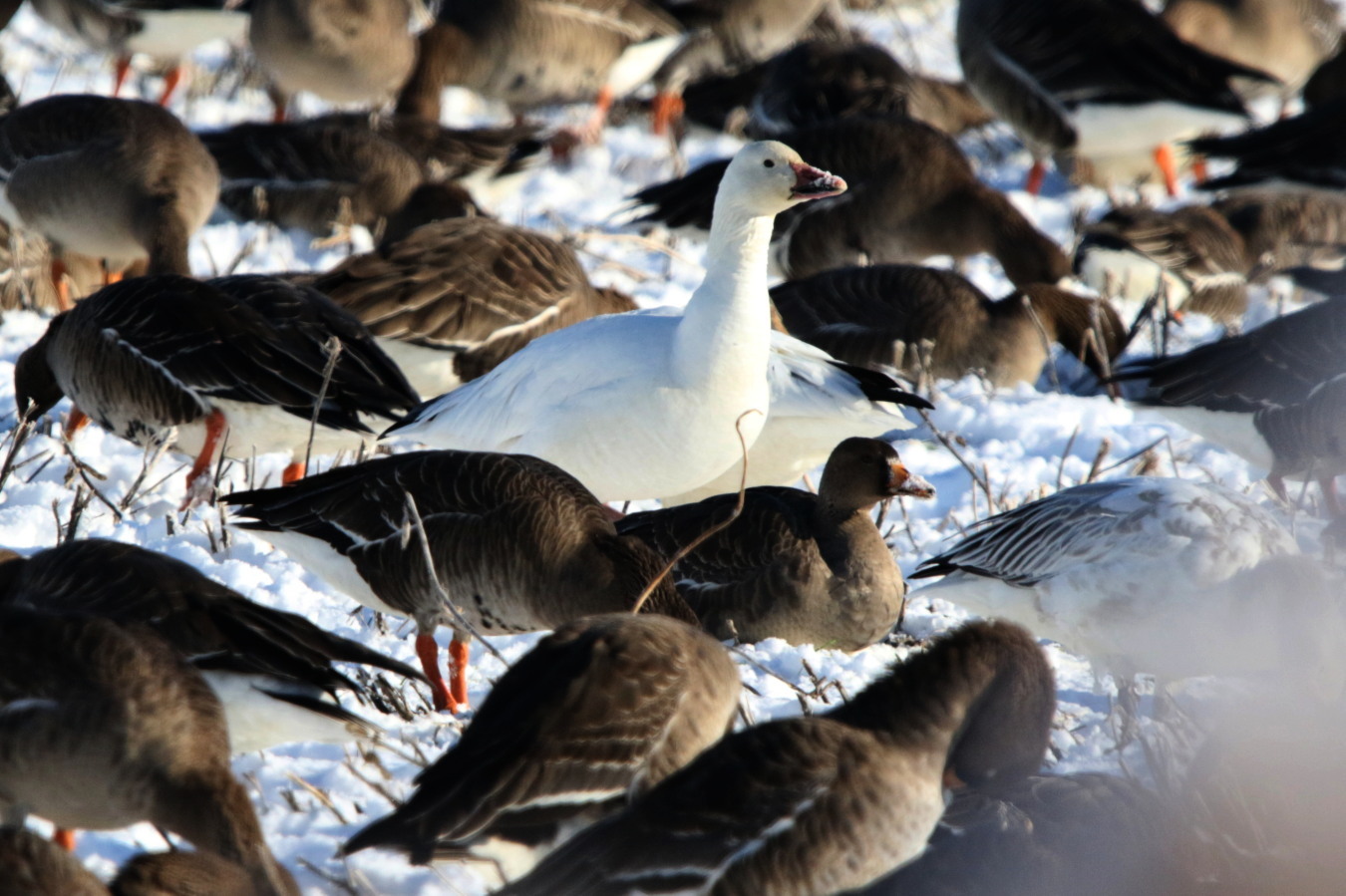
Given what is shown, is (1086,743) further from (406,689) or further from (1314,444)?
(1314,444)

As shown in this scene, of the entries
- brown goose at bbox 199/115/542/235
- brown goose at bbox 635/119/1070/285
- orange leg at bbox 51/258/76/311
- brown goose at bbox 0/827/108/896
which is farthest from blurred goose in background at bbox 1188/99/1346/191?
brown goose at bbox 0/827/108/896

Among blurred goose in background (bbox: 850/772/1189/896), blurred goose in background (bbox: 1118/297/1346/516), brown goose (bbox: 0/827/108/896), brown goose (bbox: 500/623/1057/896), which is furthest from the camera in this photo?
blurred goose in background (bbox: 1118/297/1346/516)

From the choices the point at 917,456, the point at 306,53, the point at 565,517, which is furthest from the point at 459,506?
the point at 306,53

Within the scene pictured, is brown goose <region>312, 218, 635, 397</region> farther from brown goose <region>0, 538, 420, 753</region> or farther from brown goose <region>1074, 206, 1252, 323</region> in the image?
brown goose <region>1074, 206, 1252, 323</region>

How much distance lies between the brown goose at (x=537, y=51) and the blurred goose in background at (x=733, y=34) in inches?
31.8

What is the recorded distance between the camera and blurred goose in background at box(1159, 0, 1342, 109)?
16641mm

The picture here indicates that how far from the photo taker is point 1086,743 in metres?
5.02

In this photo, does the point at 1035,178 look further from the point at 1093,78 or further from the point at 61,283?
the point at 61,283

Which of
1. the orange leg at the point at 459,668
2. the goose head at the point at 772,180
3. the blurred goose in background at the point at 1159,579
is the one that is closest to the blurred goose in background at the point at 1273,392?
the blurred goose in background at the point at 1159,579

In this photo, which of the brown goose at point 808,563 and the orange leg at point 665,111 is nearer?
the brown goose at point 808,563

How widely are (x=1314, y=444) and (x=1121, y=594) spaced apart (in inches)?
97.8

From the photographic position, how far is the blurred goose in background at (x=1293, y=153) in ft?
42.4

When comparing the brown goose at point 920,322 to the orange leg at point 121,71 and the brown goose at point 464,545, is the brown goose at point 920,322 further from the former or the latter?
the orange leg at point 121,71

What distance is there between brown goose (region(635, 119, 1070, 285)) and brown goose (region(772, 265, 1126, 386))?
163 centimetres
